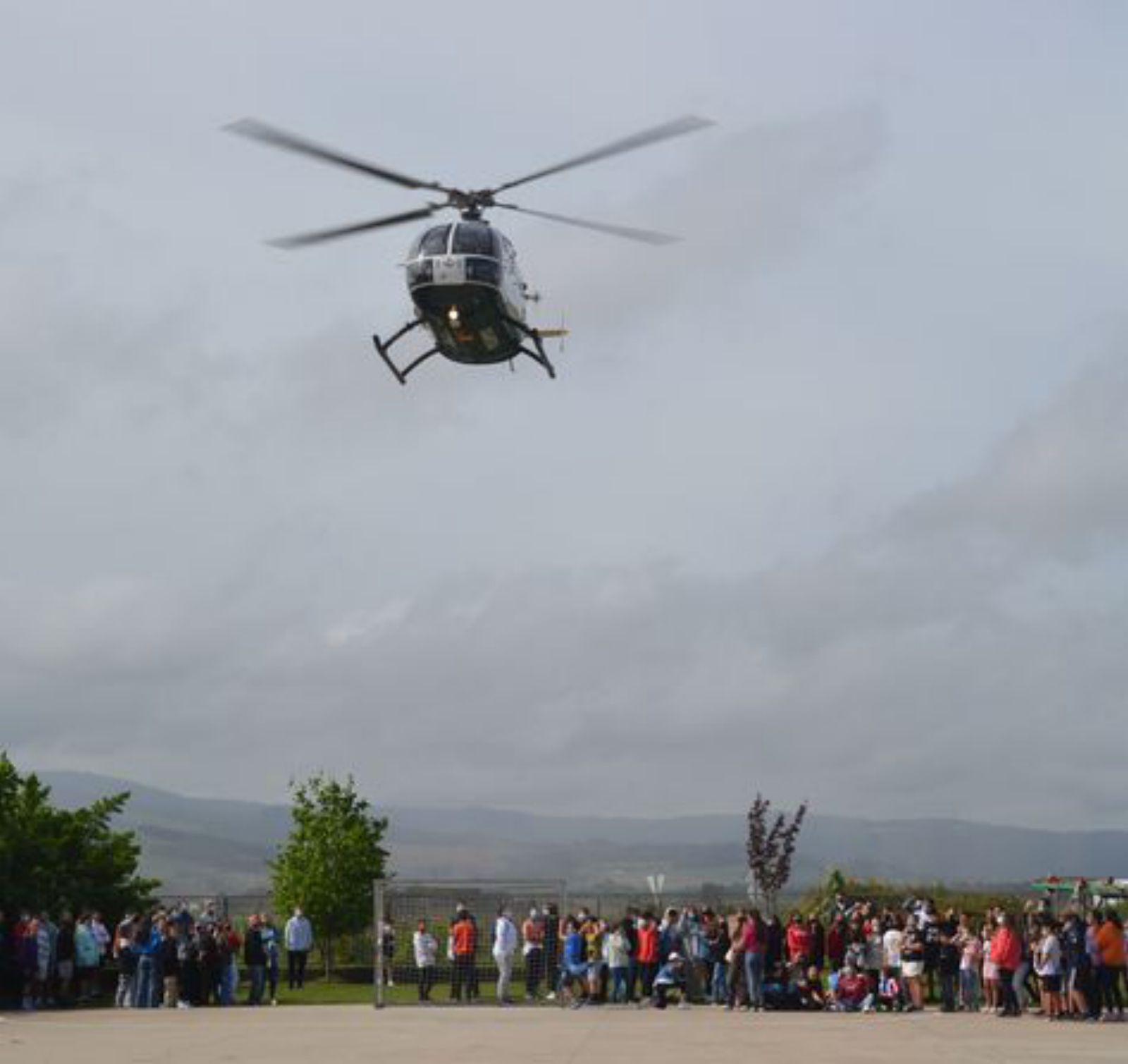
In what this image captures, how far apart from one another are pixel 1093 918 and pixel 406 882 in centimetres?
1035

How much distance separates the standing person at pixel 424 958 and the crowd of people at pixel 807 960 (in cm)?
2

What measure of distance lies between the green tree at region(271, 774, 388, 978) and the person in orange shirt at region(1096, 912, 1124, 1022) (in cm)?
2012

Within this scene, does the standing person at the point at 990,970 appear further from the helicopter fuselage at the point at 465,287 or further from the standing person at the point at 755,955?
the helicopter fuselage at the point at 465,287

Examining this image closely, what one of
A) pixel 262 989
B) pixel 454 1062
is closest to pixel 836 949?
pixel 262 989

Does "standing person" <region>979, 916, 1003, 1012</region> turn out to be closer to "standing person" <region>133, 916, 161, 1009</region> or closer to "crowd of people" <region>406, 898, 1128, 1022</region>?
"crowd of people" <region>406, 898, 1128, 1022</region>

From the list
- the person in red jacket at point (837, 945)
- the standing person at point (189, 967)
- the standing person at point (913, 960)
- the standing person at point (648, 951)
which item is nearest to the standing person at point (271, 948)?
the standing person at point (189, 967)

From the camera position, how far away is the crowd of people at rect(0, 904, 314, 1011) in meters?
33.3

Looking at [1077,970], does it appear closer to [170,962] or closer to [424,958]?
[424,958]

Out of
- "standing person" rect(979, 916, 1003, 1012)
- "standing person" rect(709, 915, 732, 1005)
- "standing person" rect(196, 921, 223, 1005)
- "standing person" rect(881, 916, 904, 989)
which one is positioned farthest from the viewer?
"standing person" rect(196, 921, 223, 1005)

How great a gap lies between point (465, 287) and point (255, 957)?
435 inches

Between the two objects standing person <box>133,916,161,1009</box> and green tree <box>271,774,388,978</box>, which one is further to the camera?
green tree <box>271,774,388,978</box>

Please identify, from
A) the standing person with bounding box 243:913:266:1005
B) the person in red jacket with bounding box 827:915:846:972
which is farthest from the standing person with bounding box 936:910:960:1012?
the standing person with bounding box 243:913:266:1005

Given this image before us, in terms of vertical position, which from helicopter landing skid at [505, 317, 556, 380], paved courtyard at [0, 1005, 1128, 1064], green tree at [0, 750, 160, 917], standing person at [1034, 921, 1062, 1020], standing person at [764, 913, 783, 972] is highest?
helicopter landing skid at [505, 317, 556, 380]

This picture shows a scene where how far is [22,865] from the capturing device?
36594 mm
